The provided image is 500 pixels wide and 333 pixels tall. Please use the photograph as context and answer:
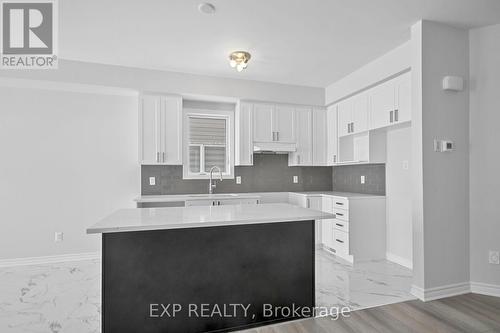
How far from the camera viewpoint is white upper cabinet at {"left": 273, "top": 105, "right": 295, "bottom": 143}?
14.8ft

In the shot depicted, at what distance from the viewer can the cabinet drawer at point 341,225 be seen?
12.2ft

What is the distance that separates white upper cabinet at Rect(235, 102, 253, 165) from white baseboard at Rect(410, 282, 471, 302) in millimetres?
2751

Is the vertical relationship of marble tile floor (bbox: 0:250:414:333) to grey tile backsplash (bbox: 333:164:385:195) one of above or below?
below

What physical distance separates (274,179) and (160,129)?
84.5 inches

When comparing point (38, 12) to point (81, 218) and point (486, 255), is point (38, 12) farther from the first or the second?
point (486, 255)

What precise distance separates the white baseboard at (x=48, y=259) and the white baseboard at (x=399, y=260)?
13.9 feet

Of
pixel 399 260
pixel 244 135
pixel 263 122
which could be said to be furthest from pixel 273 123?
pixel 399 260

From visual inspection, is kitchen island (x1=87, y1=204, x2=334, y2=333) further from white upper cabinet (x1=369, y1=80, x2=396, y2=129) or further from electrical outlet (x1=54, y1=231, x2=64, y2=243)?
electrical outlet (x1=54, y1=231, x2=64, y2=243)

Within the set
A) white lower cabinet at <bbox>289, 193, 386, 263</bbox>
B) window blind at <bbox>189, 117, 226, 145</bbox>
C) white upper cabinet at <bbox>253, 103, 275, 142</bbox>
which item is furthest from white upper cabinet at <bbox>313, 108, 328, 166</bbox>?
window blind at <bbox>189, 117, 226, 145</bbox>

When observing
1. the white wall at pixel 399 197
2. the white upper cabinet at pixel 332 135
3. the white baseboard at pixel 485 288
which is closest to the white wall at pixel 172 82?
the white upper cabinet at pixel 332 135

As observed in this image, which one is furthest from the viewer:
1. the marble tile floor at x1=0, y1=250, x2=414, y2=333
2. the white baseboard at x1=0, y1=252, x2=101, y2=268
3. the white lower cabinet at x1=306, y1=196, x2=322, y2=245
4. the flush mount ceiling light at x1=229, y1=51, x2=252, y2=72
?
the white lower cabinet at x1=306, y1=196, x2=322, y2=245

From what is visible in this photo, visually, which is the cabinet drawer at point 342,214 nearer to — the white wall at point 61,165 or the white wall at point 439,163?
the white wall at point 439,163

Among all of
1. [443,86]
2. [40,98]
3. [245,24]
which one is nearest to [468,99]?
[443,86]

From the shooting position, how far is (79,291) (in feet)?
9.16
